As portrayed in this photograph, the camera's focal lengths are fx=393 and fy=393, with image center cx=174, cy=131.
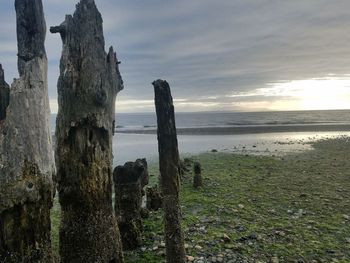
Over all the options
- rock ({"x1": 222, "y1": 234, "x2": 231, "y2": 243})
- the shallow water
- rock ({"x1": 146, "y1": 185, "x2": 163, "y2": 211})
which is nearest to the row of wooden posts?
rock ({"x1": 222, "y1": 234, "x2": 231, "y2": 243})

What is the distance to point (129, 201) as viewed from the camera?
11.2m

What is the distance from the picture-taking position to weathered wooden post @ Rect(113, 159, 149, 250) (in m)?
10.7

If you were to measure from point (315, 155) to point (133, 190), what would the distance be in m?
25.8

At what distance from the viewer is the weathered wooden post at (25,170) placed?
6238 mm

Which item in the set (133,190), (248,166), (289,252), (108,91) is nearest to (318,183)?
(248,166)

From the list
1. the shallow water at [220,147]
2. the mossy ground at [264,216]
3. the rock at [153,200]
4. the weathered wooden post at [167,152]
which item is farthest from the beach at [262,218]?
the shallow water at [220,147]

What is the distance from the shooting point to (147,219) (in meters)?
13.5

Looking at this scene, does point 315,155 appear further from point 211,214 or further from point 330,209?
point 211,214

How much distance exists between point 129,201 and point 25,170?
205 inches

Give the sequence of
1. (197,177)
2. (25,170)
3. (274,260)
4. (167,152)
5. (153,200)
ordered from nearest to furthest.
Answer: (25,170)
(167,152)
(274,260)
(153,200)
(197,177)

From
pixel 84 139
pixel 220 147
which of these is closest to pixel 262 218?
pixel 84 139

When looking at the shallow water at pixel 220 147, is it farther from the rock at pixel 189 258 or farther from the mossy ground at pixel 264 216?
the rock at pixel 189 258

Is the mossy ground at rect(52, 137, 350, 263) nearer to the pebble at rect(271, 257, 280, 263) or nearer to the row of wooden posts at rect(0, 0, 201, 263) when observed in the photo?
the pebble at rect(271, 257, 280, 263)

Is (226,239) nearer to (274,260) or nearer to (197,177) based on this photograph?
(274,260)
